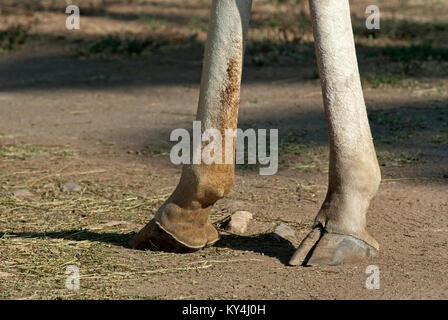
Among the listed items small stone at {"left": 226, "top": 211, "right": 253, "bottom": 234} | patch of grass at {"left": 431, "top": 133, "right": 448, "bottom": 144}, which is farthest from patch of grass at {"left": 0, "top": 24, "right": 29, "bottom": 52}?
small stone at {"left": 226, "top": 211, "right": 253, "bottom": 234}

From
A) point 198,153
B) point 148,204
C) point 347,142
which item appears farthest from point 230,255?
point 148,204

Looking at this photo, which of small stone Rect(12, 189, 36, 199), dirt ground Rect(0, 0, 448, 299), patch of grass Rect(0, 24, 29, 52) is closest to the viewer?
dirt ground Rect(0, 0, 448, 299)

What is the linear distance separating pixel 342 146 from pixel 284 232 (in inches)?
23.1

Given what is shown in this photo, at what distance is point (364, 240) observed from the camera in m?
2.79

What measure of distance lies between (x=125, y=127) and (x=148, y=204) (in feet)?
6.25

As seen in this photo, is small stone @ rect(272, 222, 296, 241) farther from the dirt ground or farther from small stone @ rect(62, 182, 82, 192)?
small stone @ rect(62, 182, 82, 192)

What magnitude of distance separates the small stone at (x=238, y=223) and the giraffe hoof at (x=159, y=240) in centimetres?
23

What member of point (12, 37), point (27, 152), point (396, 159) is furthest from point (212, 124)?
point (12, 37)

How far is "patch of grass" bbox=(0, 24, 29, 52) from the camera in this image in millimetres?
8531

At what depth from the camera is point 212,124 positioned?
2773 millimetres

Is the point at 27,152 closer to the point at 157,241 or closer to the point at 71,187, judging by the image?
the point at 71,187

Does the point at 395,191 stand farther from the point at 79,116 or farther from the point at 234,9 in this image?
the point at 79,116

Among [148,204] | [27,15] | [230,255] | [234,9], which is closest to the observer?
[234,9]

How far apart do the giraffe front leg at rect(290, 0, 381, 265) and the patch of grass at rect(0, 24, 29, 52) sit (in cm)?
640
